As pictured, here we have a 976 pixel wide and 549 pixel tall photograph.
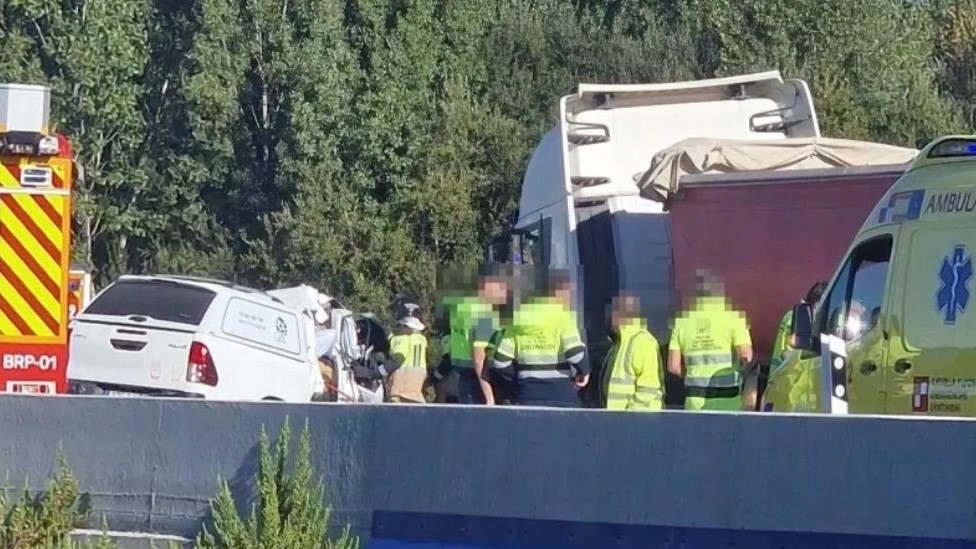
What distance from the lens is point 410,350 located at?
49.1 feet

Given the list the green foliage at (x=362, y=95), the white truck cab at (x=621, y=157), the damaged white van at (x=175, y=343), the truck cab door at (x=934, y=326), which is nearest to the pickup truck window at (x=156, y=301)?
the damaged white van at (x=175, y=343)

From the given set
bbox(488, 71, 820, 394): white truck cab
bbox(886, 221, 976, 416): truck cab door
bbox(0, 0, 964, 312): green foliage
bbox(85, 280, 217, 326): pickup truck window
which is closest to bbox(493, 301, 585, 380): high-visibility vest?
bbox(886, 221, 976, 416): truck cab door

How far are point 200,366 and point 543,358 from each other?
3.78 metres

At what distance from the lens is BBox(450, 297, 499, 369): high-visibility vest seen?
38.4ft

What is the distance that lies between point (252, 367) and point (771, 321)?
4.33m

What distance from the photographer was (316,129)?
1273 inches

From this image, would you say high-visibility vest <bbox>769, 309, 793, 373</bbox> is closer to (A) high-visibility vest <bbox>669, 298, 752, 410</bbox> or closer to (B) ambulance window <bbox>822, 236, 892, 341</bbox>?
(A) high-visibility vest <bbox>669, 298, 752, 410</bbox>

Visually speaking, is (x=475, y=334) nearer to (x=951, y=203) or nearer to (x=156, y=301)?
(x=156, y=301)

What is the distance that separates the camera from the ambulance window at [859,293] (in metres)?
9.00

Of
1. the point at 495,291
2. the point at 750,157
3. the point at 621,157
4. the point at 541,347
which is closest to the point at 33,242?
the point at 495,291

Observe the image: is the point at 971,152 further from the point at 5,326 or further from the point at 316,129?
the point at 316,129

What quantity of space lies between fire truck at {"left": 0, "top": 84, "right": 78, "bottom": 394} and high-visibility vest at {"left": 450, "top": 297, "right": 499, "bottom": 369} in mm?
2938

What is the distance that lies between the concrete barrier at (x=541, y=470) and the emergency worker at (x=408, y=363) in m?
6.49

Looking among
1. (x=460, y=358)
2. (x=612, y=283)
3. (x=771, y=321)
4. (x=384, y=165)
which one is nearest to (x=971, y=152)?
(x=771, y=321)
